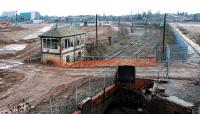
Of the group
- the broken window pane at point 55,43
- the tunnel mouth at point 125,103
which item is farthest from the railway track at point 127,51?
the tunnel mouth at point 125,103

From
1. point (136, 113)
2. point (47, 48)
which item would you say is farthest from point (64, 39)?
point (136, 113)

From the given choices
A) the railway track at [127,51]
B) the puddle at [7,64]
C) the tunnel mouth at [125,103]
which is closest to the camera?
the tunnel mouth at [125,103]

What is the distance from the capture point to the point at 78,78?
24.8 meters

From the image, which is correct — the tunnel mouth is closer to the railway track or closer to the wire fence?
the wire fence

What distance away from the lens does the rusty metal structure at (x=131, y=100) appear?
1730cm

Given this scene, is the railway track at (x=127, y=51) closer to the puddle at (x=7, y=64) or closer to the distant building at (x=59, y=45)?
the distant building at (x=59, y=45)

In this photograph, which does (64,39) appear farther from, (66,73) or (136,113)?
(136,113)

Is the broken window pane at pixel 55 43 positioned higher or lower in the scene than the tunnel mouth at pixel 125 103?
higher

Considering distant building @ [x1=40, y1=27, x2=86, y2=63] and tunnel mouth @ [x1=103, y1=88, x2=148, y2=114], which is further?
distant building @ [x1=40, y1=27, x2=86, y2=63]

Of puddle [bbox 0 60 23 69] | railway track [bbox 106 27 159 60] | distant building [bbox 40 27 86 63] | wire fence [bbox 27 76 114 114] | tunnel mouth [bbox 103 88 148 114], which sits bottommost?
tunnel mouth [bbox 103 88 148 114]

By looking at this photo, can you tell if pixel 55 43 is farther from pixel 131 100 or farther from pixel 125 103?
pixel 131 100

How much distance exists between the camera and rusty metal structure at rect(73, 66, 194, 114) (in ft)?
56.7

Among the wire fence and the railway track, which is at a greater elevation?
the railway track

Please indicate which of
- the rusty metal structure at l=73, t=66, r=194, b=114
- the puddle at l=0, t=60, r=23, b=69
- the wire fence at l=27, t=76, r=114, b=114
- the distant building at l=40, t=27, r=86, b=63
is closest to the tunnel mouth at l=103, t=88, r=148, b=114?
the rusty metal structure at l=73, t=66, r=194, b=114
